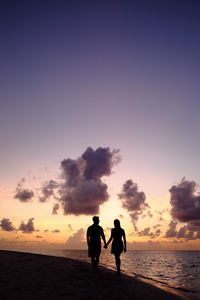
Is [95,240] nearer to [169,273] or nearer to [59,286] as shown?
[59,286]

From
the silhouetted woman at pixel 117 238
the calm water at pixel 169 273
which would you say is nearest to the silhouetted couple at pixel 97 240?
the silhouetted woman at pixel 117 238

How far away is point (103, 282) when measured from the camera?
1236 cm

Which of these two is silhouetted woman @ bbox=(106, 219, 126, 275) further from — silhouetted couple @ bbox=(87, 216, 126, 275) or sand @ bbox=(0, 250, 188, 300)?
sand @ bbox=(0, 250, 188, 300)

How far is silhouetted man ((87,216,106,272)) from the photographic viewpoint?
599 inches

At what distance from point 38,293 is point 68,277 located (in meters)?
3.26

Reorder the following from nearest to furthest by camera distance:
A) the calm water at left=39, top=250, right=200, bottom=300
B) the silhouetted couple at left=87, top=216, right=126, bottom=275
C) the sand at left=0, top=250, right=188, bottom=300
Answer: the sand at left=0, top=250, right=188, bottom=300
the silhouetted couple at left=87, top=216, right=126, bottom=275
the calm water at left=39, top=250, right=200, bottom=300

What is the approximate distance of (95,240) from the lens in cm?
1530

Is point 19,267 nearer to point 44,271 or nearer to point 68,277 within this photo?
point 44,271

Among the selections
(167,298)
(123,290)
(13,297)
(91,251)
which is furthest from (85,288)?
(91,251)

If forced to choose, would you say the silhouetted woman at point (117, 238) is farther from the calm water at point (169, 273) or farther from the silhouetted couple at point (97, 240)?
the calm water at point (169, 273)

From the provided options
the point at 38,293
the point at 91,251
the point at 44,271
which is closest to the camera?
the point at 38,293

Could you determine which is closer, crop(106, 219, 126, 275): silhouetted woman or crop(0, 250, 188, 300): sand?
crop(0, 250, 188, 300): sand

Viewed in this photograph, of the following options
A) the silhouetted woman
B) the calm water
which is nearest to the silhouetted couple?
the silhouetted woman

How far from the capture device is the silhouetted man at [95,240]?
15.2 meters
